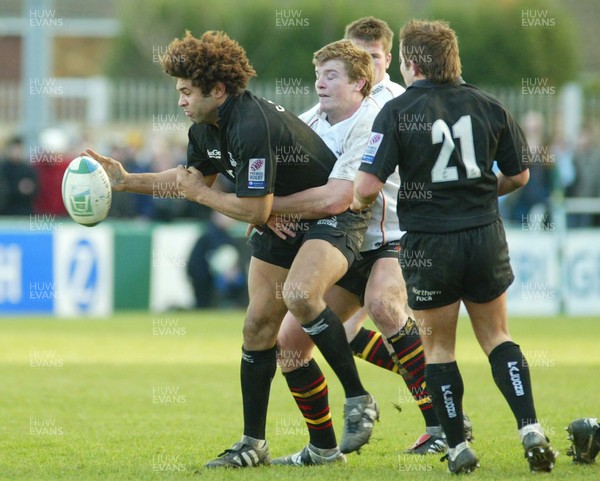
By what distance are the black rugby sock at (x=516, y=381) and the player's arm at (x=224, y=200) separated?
1503 millimetres

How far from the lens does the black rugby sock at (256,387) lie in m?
7.23

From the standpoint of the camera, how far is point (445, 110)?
6.57 m

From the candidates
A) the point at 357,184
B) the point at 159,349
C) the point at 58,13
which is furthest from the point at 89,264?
the point at 58,13

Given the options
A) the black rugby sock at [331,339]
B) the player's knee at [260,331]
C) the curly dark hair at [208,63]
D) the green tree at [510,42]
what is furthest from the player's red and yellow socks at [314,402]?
the green tree at [510,42]

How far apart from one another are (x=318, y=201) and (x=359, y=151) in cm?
42

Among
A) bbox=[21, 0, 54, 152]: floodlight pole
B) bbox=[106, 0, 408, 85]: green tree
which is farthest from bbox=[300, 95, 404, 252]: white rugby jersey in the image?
bbox=[106, 0, 408, 85]: green tree

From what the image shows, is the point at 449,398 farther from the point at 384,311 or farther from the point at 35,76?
the point at 35,76

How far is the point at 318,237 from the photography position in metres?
7.14

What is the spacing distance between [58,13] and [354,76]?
41546 mm

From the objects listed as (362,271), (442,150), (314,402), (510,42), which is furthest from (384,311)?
(510,42)

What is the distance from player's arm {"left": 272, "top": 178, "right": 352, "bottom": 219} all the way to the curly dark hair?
0.69 m

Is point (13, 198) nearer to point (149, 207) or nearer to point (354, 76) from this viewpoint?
point (149, 207)

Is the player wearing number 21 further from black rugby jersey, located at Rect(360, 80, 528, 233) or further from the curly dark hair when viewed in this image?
the curly dark hair

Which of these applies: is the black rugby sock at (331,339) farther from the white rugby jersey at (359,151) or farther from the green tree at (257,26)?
the green tree at (257,26)
